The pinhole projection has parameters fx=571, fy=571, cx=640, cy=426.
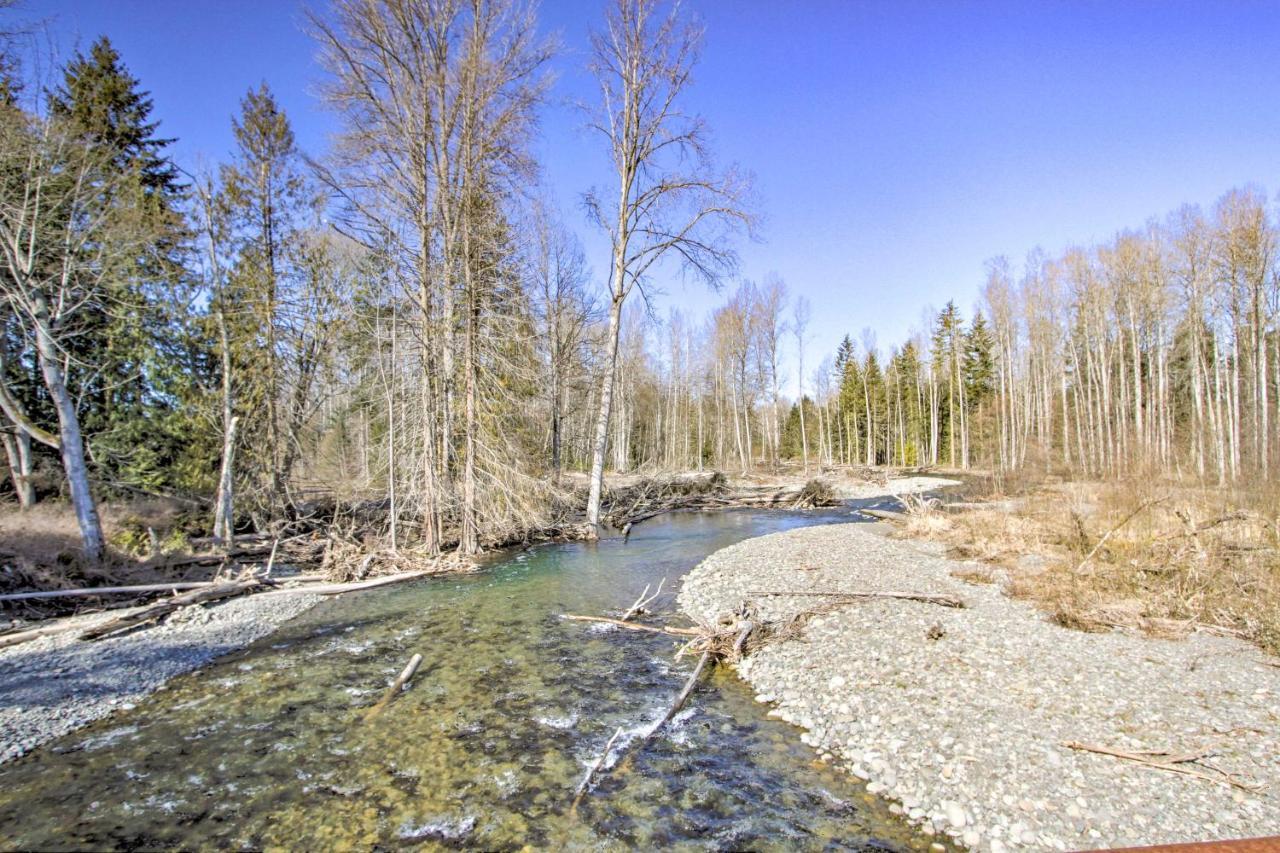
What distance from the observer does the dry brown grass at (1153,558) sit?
7.54 meters

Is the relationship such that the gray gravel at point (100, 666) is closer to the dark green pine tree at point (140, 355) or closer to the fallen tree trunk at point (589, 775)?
the fallen tree trunk at point (589, 775)

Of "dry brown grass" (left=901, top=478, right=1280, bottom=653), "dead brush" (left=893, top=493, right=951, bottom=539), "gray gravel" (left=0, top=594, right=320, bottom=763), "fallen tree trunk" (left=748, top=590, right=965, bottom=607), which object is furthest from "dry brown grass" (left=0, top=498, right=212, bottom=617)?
"dead brush" (left=893, top=493, right=951, bottom=539)

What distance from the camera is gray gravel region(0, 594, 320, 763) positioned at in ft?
18.7

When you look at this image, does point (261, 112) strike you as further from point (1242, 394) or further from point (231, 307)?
point (1242, 394)

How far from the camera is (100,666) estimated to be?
6.98m

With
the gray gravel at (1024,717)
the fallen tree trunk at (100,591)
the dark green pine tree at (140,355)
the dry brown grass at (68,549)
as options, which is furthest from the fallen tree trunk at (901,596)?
the dark green pine tree at (140,355)

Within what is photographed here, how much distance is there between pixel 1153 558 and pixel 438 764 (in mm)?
10976

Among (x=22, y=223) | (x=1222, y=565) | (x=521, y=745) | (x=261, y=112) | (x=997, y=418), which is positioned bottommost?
(x=521, y=745)

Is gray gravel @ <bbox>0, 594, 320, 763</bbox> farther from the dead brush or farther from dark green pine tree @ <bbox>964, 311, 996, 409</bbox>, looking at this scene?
dark green pine tree @ <bbox>964, 311, 996, 409</bbox>

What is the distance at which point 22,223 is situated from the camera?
32.5 feet

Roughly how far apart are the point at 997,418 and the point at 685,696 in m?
42.0

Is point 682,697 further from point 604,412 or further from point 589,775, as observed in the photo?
point 604,412

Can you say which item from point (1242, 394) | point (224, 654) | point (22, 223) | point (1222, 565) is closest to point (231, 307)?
point (22, 223)

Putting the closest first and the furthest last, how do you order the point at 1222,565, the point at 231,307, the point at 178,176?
the point at 1222,565, the point at 231,307, the point at 178,176
